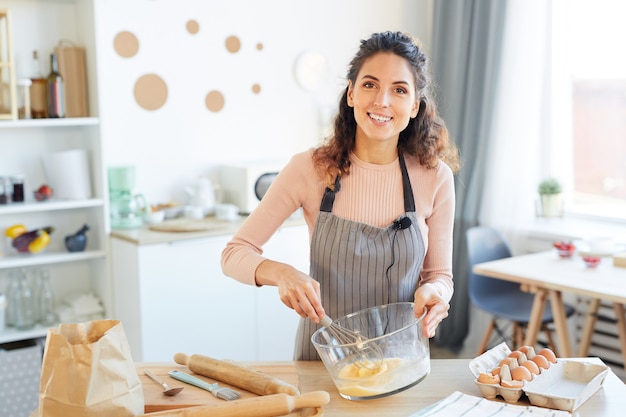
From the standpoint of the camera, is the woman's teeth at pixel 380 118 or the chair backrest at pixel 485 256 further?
the chair backrest at pixel 485 256

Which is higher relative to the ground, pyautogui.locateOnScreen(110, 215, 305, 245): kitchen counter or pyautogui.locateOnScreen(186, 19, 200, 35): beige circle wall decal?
pyautogui.locateOnScreen(186, 19, 200, 35): beige circle wall decal

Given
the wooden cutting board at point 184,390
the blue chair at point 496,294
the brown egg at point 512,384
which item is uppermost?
the brown egg at point 512,384

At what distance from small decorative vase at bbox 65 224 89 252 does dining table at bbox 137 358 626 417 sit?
5.76ft

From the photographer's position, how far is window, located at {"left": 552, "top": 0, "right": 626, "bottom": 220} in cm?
399

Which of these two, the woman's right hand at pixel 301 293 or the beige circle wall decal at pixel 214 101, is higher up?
the beige circle wall decal at pixel 214 101

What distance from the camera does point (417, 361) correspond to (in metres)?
1.67

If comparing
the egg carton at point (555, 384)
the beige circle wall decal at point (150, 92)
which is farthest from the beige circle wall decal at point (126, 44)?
the egg carton at point (555, 384)

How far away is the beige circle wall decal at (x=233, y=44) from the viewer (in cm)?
395

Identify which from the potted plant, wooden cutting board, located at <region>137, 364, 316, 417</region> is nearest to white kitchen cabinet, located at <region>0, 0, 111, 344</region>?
wooden cutting board, located at <region>137, 364, 316, 417</region>

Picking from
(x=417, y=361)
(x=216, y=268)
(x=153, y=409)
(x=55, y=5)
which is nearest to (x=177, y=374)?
(x=153, y=409)

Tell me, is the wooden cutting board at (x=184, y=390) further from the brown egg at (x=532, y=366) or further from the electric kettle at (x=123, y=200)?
the electric kettle at (x=123, y=200)

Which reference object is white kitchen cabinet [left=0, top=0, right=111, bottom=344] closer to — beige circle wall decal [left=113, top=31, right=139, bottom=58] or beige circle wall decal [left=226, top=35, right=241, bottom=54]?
beige circle wall decal [left=113, top=31, right=139, bottom=58]

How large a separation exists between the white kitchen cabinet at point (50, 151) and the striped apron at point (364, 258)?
1692 millimetres

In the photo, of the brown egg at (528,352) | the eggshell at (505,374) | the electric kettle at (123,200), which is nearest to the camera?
the eggshell at (505,374)
